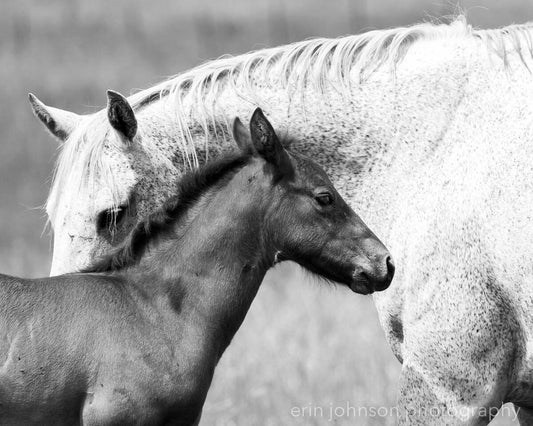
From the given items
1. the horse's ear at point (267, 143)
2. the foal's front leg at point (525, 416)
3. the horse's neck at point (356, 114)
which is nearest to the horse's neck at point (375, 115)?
the horse's neck at point (356, 114)

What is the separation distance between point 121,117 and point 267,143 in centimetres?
82

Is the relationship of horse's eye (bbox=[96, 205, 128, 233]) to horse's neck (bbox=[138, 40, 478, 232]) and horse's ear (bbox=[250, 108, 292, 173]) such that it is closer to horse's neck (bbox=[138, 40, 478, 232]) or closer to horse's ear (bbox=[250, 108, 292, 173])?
horse's neck (bbox=[138, 40, 478, 232])

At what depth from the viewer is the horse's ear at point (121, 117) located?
14.4 ft

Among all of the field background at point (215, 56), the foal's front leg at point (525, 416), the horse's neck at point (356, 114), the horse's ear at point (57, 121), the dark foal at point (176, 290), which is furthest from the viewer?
the field background at point (215, 56)

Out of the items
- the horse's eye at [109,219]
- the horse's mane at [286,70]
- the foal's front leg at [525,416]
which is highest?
the horse's mane at [286,70]

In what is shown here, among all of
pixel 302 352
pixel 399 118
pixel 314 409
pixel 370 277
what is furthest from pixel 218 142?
pixel 302 352

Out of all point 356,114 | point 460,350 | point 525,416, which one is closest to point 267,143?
point 356,114

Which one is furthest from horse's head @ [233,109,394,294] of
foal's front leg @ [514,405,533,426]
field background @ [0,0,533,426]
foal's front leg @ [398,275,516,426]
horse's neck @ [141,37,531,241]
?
field background @ [0,0,533,426]

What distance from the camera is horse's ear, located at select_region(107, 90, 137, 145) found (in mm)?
4391

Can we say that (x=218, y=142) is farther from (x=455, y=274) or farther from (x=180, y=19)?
(x=180, y=19)

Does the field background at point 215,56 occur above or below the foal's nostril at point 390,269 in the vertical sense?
below

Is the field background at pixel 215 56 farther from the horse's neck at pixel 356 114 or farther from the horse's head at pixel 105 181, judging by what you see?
the horse's head at pixel 105 181

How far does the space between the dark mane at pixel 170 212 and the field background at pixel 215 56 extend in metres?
2.45

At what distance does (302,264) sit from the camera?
4.13 m
